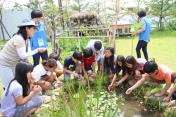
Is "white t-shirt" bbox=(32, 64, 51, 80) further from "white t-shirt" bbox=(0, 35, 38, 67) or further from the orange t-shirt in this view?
the orange t-shirt

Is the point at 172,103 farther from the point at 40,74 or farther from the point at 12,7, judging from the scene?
the point at 12,7

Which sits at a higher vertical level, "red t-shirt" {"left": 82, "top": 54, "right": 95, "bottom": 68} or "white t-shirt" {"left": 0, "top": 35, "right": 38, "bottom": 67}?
"white t-shirt" {"left": 0, "top": 35, "right": 38, "bottom": 67}

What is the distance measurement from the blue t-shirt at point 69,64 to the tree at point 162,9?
10.8m

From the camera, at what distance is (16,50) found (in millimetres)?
4547

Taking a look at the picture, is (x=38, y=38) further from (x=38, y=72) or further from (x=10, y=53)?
(x=10, y=53)

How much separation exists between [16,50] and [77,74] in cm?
165

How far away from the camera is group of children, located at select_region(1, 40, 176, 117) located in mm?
3879

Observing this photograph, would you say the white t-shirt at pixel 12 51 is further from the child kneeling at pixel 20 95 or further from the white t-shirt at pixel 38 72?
the child kneeling at pixel 20 95

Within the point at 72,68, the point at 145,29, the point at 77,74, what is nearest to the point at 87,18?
the point at 145,29

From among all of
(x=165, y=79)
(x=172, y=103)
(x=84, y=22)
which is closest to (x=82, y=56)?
(x=165, y=79)

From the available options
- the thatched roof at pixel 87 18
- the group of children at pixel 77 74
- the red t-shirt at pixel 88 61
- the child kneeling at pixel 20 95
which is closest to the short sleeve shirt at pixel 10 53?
the group of children at pixel 77 74

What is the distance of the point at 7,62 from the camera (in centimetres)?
466

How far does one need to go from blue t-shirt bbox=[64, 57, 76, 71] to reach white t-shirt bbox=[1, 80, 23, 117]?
2.13 meters

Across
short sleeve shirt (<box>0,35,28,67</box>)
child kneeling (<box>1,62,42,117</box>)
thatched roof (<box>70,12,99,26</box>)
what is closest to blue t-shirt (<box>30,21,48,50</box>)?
short sleeve shirt (<box>0,35,28,67</box>)
